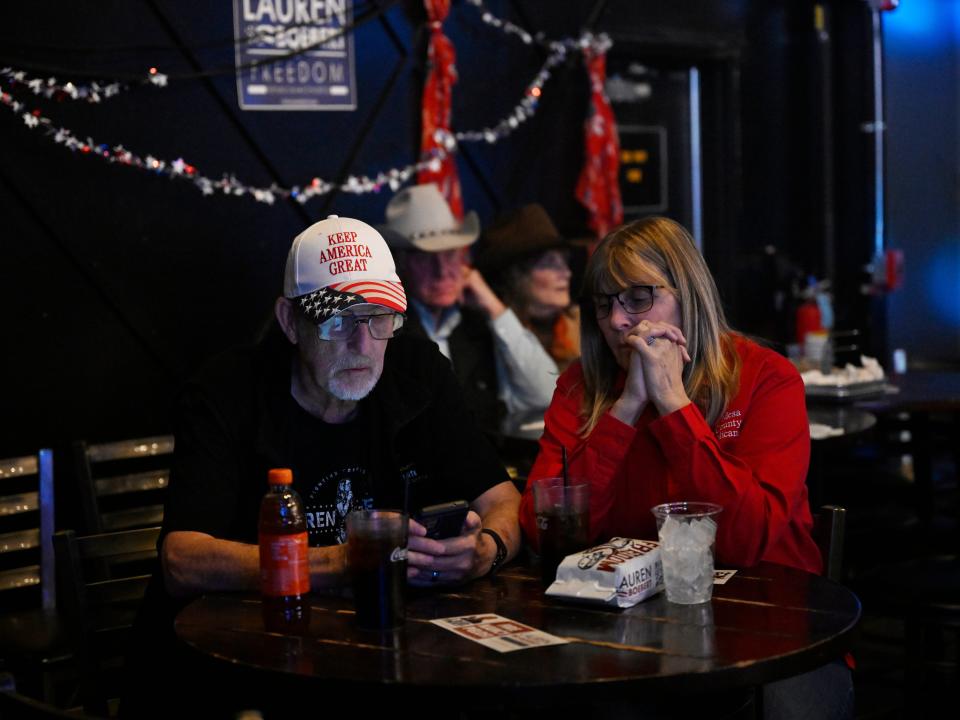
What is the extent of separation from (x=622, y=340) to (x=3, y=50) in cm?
277

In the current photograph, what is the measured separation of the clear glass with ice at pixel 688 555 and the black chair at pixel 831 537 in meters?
0.51

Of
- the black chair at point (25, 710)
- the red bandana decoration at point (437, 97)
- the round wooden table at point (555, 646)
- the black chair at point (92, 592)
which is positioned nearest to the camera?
the black chair at point (25, 710)

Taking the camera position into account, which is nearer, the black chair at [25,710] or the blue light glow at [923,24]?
the black chair at [25,710]

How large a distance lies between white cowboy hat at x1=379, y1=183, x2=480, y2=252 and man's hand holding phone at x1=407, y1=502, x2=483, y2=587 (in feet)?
8.85

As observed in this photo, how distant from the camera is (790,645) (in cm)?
184

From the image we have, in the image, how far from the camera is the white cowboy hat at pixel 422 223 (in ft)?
16.0

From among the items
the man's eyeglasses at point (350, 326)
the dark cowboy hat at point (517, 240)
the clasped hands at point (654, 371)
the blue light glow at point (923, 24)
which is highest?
the blue light glow at point (923, 24)

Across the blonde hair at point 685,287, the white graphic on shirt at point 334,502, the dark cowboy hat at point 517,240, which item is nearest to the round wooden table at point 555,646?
the white graphic on shirt at point 334,502

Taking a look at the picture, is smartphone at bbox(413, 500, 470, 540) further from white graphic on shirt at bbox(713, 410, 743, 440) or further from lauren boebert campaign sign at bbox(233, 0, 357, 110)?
lauren boebert campaign sign at bbox(233, 0, 357, 110)

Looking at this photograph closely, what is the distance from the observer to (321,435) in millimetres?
2576

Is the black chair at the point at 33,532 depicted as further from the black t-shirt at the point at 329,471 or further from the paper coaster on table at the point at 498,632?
the paper coaster on table at the point at 498,632

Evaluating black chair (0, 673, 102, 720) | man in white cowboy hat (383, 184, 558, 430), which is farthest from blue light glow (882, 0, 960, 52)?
black chair (0, 673, 102, 720)

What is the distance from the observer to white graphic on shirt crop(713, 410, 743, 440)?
250 centimetres

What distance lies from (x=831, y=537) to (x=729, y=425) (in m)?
0.31
